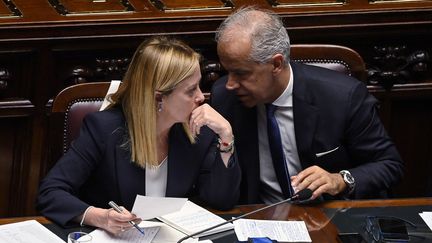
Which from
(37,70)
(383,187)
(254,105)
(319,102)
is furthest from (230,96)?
(37,70)

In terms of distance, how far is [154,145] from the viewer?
2424 mm

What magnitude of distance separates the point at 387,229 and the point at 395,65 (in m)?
1.45

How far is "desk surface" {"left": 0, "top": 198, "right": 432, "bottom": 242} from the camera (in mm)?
2193

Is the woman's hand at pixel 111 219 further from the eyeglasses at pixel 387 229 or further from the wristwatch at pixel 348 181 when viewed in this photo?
the wristwatch at pixel 348 181

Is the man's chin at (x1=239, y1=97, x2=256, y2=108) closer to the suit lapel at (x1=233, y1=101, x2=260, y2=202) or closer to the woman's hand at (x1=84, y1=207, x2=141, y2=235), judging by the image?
the suit lapel at (x1=233, y1=101, x2=260, y2=202)

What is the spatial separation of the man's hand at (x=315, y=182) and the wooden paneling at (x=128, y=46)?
102 cm

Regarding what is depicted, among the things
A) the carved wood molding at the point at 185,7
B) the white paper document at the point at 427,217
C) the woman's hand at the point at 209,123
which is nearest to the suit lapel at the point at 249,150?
the woman's hand at the point at 209,123

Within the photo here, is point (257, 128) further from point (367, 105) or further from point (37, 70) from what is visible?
point (37, 70)

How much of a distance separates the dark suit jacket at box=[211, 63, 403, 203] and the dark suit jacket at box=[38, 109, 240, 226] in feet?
0.70

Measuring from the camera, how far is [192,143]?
8.21ft

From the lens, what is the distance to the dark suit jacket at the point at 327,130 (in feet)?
8.86

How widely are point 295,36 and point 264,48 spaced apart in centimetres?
82

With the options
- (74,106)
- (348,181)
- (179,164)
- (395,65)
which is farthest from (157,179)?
(395,65)

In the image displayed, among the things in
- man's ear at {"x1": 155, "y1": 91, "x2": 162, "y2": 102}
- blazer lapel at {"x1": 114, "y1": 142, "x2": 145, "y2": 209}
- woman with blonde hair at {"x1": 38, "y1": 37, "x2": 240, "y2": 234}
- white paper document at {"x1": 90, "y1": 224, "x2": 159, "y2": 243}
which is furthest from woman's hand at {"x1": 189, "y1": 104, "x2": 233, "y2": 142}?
white paper document at {"x1": 90, "y1": 224, "x2": 159, "y2": 243}
